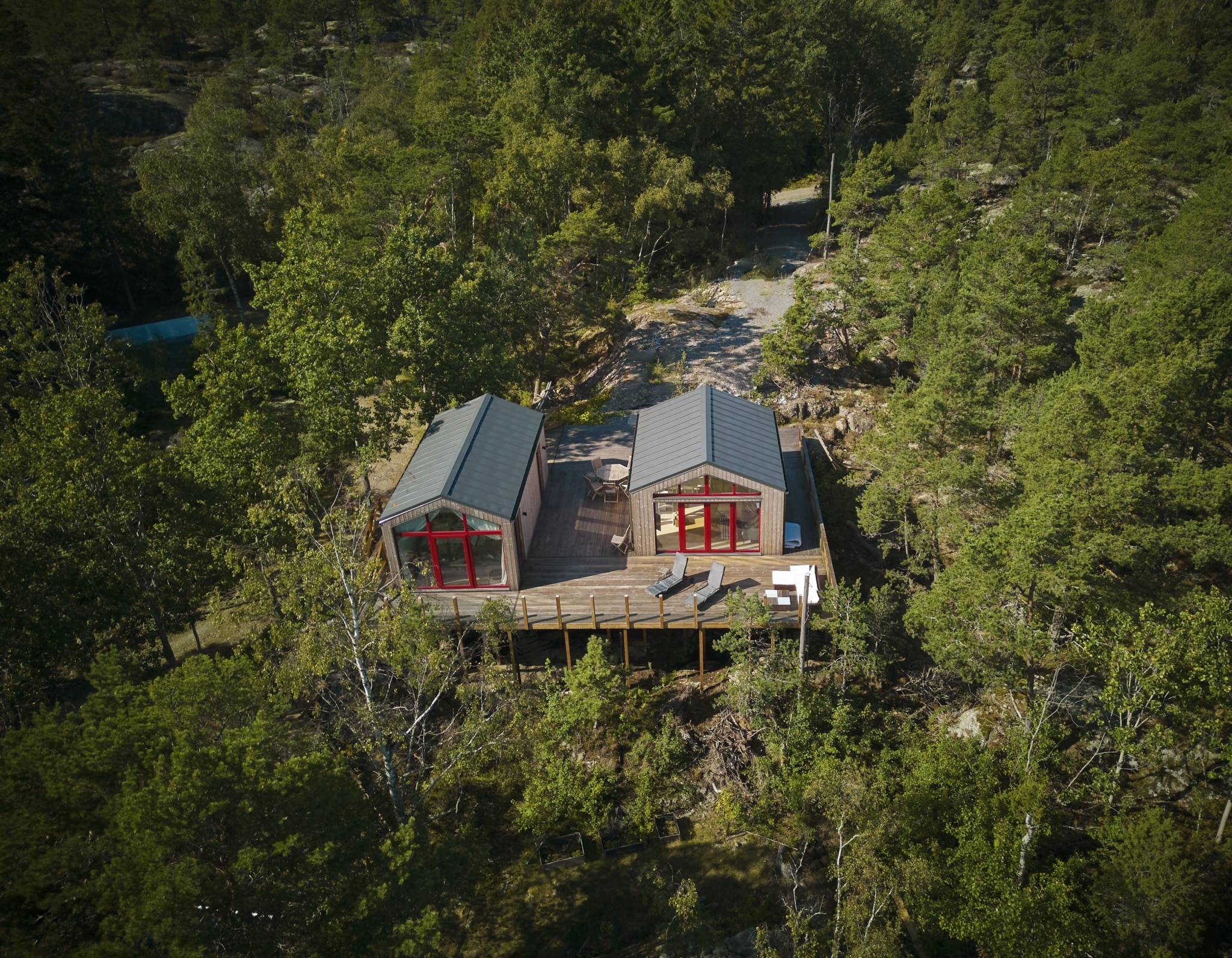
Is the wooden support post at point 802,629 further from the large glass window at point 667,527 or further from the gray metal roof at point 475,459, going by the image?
the gray metal roof at point 475,459

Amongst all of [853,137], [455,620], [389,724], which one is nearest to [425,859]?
[389,724]

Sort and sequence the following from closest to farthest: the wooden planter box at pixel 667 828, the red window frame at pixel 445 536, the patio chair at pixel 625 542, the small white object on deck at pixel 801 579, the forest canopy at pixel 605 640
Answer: the forest canopy at pixel 605 640
the wooden planter box at pixel 667 828
the small white object on deck at pixel 801 579
the red window frame at pixel 445 536
the patio chair at pixel 625 542

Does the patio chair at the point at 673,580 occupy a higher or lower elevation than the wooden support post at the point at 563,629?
higher

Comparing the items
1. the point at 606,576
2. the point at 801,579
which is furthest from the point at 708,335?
the point at 801,579

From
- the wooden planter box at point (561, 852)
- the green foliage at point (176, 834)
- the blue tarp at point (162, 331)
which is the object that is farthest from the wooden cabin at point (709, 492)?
the blue tarp at point (162, 331)

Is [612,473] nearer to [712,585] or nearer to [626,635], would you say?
[712,585]
